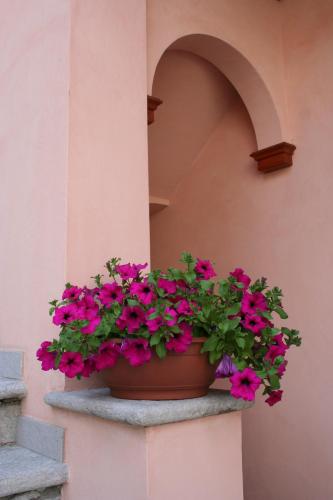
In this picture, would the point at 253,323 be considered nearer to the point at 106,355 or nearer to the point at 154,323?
the point at 154,323

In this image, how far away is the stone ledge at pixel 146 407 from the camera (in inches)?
49.9

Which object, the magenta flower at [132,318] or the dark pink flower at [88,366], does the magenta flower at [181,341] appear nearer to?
the magenta flower at [132,318]

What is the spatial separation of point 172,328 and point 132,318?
0.37 feet

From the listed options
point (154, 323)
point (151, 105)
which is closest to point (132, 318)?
point (154, 323)

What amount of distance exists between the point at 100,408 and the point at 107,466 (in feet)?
0.61

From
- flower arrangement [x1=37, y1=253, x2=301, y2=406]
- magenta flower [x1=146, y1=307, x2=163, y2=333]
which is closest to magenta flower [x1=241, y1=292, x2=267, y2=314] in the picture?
flower arrangement [x1=37, y1=253, x2=301, y2=406]

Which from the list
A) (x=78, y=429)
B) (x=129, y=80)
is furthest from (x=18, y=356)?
(x=129, y=80)

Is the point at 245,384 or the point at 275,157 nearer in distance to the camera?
the point at 245,384

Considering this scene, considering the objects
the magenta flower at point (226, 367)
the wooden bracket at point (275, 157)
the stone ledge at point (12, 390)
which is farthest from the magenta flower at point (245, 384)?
the wooden bracket at point (275, 157)

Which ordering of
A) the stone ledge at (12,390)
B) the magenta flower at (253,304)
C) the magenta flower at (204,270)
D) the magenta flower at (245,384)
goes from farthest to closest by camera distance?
1. the stone ledge at (12,390)
2. the magenta flower at (204,270)
3. the magenta flower at (253,304)
4. the magenta flower at (245,384)

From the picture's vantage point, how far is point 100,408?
1.38m

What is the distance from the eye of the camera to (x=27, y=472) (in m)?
1.49

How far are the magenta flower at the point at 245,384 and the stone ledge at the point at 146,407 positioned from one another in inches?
6.1

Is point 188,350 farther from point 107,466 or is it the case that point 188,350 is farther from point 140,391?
point 107,466
